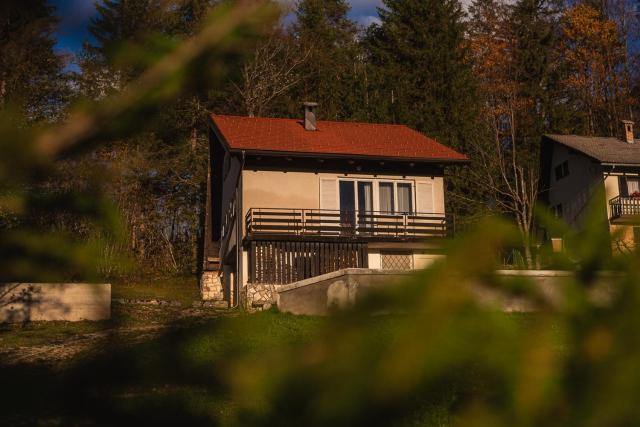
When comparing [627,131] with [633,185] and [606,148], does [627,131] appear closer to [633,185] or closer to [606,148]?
[606,148]

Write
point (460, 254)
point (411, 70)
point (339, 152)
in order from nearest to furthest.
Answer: point (460, 254) → point (339, 152) → point (411, 70)

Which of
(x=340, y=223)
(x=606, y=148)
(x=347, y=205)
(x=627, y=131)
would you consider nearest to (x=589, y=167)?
(x=606, y=148)

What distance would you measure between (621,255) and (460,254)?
1.19ft

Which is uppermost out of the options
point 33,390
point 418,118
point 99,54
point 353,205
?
point 418,118

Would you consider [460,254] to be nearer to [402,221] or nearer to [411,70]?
[402,221]

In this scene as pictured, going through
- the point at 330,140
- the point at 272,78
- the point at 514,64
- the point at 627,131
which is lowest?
the point at 330,140

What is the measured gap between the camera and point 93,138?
5.55 feet

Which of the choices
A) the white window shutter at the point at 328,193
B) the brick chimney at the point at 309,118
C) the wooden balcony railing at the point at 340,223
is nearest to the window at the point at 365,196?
the wooden balcony railing at the point at 340,223

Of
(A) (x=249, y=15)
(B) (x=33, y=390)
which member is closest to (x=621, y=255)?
(A) (x=249, y=15)

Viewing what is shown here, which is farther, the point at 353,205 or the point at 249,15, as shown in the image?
the point at 353,205

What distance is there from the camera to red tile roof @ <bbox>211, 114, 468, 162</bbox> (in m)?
22.6

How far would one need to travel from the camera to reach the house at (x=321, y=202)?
2108 centimetres

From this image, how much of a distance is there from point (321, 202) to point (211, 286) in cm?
729

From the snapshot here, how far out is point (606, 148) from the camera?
107ft
